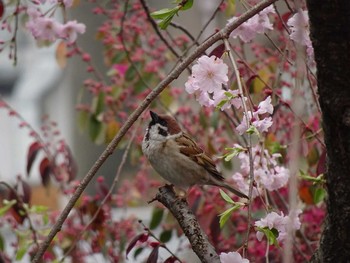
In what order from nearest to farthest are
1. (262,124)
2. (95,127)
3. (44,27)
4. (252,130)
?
1. (252,130)
2. (262,124)
3. (44,27)
4. (95,127)

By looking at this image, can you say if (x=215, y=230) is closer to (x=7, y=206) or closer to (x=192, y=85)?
(x=7, y=206)

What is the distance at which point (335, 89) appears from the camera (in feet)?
5.37

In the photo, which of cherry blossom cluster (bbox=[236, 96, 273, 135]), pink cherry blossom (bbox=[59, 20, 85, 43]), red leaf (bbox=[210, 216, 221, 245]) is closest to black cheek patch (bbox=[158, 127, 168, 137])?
red leaf (bbox=[210, 216, 221, 245])

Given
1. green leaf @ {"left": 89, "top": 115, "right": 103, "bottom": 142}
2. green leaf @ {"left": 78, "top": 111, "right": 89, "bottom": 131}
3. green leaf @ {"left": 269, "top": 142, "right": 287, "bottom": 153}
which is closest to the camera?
green leaf @ {"left": 269, "top": 142, "right": 287, "bottom": 153}

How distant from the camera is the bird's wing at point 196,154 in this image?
122 inches

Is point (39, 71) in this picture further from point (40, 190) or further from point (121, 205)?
point (121, 205)

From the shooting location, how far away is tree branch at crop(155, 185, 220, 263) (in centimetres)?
204

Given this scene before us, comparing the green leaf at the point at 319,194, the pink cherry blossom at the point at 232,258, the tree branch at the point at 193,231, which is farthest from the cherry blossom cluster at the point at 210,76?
the green leaf at the point at 319,194

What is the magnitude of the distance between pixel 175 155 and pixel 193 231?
3.64ft

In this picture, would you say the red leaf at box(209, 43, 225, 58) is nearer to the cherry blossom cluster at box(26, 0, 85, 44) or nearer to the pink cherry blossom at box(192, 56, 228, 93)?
the pink cherry blossom at box(192, 56, 228, 93)

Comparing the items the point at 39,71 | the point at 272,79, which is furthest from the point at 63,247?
the point at 39,71

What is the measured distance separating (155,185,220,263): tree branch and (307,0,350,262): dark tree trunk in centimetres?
40

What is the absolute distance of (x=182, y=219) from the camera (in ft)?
6.97

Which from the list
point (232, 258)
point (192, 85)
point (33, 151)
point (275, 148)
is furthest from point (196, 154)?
point (232, 258)
